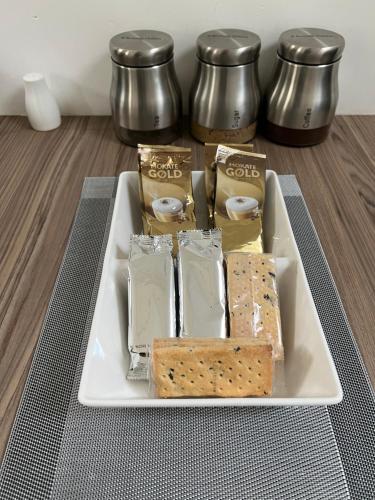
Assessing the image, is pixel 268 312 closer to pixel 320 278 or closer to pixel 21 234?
pixel 320 278

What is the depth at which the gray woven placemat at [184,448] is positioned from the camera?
14.9 inches

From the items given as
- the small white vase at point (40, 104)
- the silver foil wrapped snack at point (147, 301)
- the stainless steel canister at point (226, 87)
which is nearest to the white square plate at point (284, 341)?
the silver foil wrapped snack at point (147, 301)

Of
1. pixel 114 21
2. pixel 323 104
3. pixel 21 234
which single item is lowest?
pixel 21 234

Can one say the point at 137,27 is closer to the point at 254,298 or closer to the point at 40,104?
the point at 40,104

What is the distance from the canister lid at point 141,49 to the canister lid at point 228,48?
0.07m

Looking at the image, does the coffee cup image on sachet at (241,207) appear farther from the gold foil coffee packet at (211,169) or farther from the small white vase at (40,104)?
the small white vase at (40,104)

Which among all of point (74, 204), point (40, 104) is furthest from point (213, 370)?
point (40, 104)

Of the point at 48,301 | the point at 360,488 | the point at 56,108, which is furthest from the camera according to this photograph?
the point at 56,108

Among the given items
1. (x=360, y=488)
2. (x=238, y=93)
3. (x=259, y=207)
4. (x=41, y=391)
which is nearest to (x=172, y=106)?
(x=238, y=93)

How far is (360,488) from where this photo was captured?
382 millimetres

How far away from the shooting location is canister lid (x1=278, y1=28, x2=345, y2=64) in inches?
30.7

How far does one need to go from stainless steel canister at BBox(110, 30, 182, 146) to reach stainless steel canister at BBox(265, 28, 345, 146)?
211mm

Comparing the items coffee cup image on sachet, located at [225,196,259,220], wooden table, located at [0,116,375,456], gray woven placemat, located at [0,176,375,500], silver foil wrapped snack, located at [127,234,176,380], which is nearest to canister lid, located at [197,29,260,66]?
wooden table, located at [0,116,375,456]

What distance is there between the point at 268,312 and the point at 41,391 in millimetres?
269
